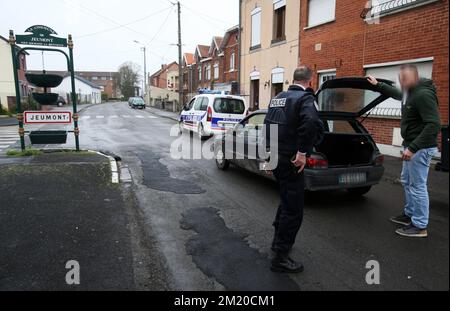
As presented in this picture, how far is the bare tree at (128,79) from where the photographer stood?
3509 inches

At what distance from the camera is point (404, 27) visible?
930 centimetres

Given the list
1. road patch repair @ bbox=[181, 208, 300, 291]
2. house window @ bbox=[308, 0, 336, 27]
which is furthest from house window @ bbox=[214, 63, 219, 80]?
road patch repair @ bbox=[181, 208, 300, 291]

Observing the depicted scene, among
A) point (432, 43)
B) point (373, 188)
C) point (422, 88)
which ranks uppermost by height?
point (432, 43)

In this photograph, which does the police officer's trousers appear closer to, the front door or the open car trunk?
the open car trunk

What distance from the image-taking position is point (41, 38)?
356 inches

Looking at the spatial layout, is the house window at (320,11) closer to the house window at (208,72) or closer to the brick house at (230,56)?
the brick house at (230,56)

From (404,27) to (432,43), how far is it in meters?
1.04

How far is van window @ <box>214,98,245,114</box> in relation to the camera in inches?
507

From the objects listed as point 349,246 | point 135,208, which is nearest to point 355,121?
point 349,246

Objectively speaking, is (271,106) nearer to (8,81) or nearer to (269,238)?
(269,238)

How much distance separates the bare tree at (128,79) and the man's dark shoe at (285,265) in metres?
90.1

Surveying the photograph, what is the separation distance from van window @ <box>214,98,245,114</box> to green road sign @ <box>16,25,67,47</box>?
5.50 meters

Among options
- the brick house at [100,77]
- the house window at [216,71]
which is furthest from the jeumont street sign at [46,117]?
the brick house at [100,77]

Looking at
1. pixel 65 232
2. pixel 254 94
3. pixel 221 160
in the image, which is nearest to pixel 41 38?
pixel 221 160
